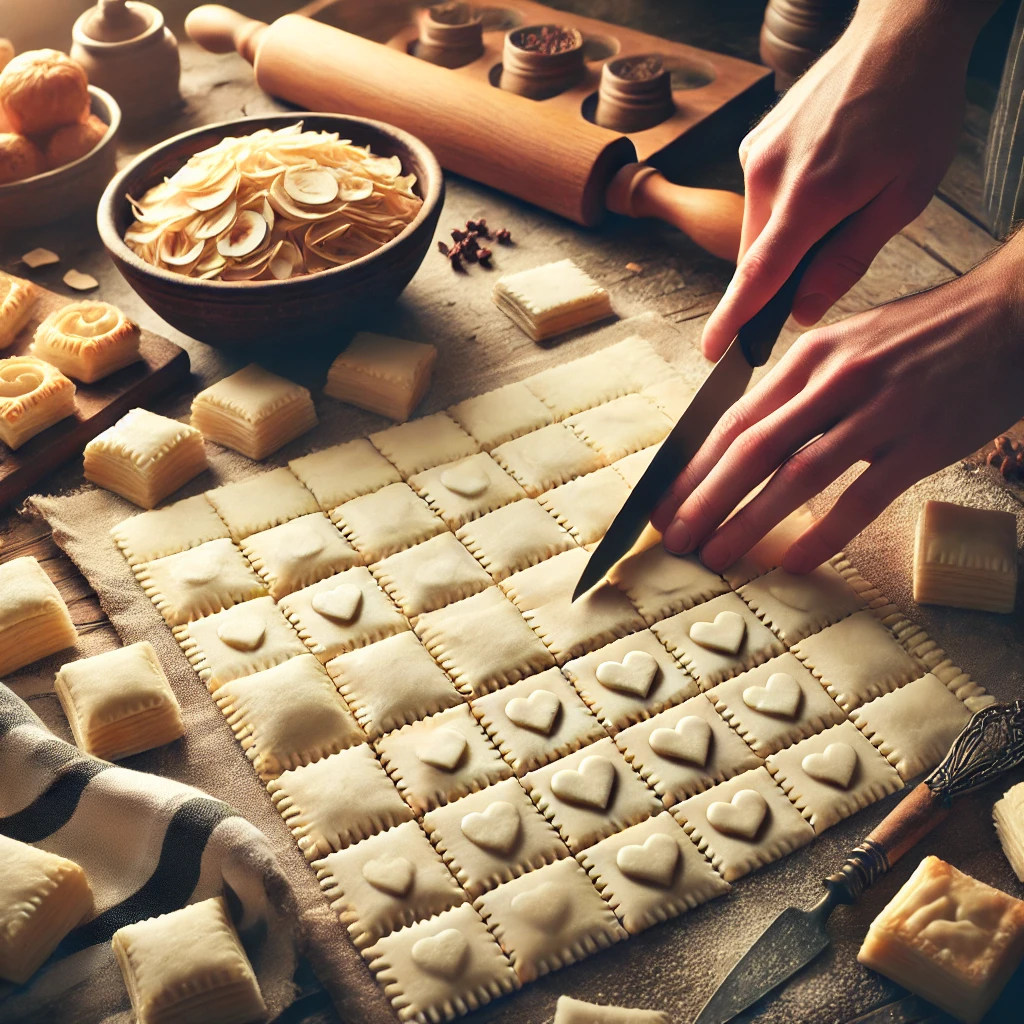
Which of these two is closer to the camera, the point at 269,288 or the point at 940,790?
the point at 940,790

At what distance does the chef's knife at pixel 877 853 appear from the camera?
4.02ft

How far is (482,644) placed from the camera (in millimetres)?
1557

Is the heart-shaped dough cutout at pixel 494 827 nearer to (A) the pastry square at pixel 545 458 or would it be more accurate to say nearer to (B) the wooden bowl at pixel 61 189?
(A) the pastry square at pixel 545 458

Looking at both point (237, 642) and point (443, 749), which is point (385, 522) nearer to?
point (237, 642)

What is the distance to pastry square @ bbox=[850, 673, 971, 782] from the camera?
4.66 ft

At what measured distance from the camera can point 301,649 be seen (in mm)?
1563

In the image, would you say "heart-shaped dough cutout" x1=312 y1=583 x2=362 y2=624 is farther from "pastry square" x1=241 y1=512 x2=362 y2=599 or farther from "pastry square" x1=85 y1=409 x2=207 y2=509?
"pastry square" x1=85 y1=409 x2=207 y2=509

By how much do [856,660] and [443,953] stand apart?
72 centimetres

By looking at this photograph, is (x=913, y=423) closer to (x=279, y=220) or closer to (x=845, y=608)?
(x=845, y=608)

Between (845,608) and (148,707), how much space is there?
3.36 ft

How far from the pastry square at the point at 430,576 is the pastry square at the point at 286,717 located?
192mm

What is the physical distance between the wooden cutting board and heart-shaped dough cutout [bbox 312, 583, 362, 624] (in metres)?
0.60

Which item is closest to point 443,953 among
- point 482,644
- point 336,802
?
point 336,802

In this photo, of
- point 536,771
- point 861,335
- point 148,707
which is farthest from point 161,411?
point 861,335
